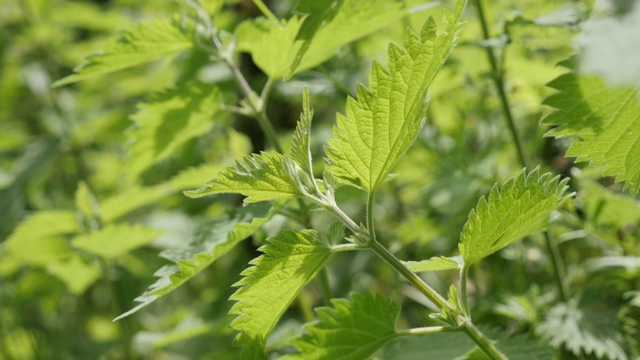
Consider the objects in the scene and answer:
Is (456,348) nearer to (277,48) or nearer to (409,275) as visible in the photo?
(409,275)

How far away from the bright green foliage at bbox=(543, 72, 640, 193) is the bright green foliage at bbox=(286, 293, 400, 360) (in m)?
0.30

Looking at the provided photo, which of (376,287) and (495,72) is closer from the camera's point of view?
(495,72)

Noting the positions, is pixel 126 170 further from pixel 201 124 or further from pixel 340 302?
pixel 340 302

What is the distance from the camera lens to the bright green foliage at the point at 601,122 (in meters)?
0.87

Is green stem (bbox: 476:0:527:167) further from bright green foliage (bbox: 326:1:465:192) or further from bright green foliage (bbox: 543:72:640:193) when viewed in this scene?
bright green foliage (bbox: 326:1:465:192)

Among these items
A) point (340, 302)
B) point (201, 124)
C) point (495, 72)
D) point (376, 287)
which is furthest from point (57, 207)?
point (340, 302)

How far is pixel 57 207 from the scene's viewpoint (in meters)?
2.49

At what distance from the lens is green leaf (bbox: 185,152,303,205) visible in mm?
804

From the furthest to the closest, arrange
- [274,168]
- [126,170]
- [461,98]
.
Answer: [461,98], [126,170], [274,168]

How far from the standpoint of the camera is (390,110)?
0.80 meters

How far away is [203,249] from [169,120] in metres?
0.32

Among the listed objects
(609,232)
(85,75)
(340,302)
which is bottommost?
(609,232)

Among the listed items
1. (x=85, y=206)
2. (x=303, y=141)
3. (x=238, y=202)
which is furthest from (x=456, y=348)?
(x=238, y=202)

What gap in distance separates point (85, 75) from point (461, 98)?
0.95 meters
